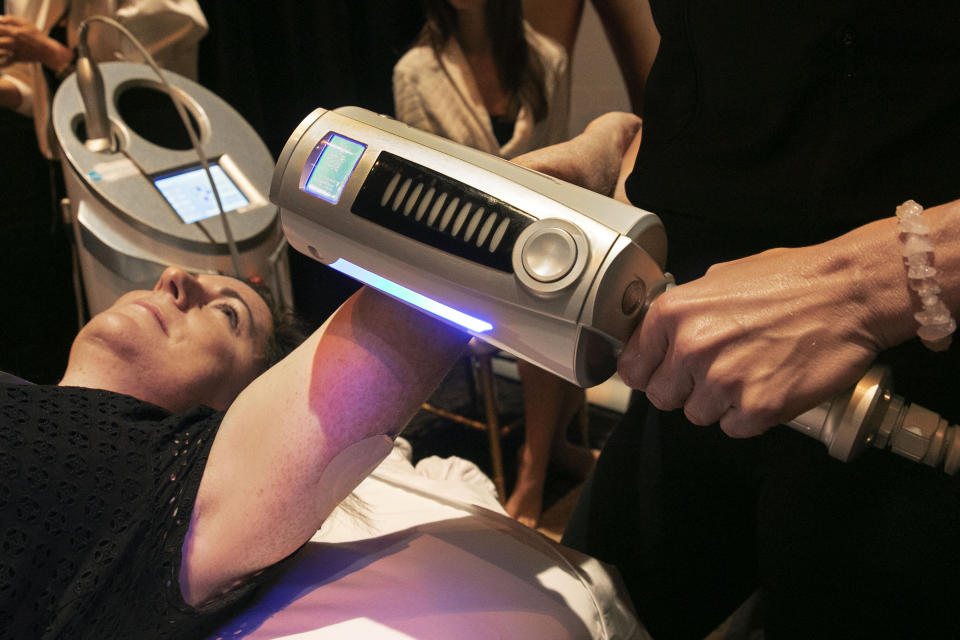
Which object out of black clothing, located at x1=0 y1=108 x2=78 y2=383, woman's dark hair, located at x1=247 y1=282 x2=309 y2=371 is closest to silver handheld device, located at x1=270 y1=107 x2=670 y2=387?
woman's dark hair, located at x1=247 y1=282 x2=309 y2=371

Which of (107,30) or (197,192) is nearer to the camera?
(197,192)

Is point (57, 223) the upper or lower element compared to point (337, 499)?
lower

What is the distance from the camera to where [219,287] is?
1.42 meters

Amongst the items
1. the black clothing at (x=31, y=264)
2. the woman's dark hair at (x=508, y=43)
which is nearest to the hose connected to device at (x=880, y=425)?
the woman's dark hair at (x=508, y=43)

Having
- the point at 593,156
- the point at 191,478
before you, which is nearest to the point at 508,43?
the point at 593,156

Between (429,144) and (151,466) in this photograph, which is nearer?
(429,144)

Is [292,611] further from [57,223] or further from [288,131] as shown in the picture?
[288,131]

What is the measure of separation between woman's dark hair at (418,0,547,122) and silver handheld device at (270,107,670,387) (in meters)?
1.59

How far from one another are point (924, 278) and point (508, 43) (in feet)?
6.14

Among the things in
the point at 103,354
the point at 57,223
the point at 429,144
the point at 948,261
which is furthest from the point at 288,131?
the point at 948,261

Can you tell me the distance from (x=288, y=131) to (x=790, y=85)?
254 cm

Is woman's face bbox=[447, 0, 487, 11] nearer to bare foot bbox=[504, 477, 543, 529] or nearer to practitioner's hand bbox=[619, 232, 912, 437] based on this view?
bare foot bbox=[504, 477, 543, 529]

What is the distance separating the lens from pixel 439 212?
0.59m

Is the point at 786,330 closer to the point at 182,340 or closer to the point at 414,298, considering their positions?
the point at 414,298
